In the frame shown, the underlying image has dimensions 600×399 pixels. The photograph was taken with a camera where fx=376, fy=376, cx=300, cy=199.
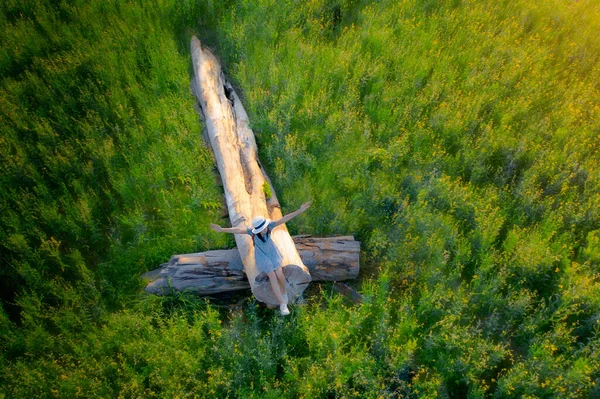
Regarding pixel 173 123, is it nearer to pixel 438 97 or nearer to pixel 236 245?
pixel 236 245

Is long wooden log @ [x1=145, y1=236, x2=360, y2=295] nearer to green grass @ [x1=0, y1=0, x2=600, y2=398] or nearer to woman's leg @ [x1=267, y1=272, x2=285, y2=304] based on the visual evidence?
green grass @ [x1=0, y1=0, x2=600, y2=398]

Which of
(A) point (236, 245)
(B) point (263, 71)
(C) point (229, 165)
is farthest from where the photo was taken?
(B) point (263, 71)

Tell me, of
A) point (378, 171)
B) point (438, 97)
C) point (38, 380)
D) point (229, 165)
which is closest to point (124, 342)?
point (38, 380)

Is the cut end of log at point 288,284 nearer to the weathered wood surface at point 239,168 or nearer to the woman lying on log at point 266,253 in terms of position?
the weathered wood surface at point 239,168

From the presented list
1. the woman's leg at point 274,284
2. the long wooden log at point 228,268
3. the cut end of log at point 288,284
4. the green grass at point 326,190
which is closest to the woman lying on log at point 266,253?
the woman's leg at point 274,284

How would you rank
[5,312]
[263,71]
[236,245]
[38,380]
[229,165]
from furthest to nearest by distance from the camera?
[263,71] → [229,165] → [236,245] → [5,312] → [38,380]
